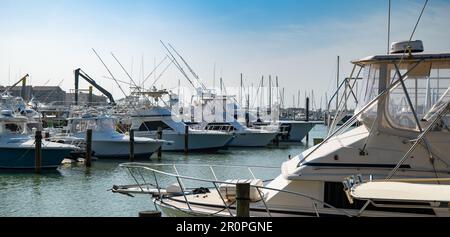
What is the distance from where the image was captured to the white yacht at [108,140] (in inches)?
1534

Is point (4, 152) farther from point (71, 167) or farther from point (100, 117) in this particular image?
point (100, 117)

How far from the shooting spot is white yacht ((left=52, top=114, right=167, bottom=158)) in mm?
38969

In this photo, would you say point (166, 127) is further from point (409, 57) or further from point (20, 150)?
point (409, 57)

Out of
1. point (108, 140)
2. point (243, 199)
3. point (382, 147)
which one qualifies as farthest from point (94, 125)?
point (243, 199)

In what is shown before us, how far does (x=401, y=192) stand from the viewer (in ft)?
29.5

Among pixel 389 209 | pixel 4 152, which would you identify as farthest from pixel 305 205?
pixel 4 152

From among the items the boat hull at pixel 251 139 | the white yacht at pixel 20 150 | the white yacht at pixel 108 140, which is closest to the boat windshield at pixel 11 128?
the white yacht at pixel 20 150

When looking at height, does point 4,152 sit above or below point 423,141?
below

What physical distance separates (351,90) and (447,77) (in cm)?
212

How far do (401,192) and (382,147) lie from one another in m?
2.43

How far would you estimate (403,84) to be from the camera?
438 inches

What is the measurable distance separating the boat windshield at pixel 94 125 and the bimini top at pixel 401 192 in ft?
106

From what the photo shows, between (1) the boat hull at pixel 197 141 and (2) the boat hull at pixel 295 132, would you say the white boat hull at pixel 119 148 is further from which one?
(2) the boat hull at pixel 295 132
